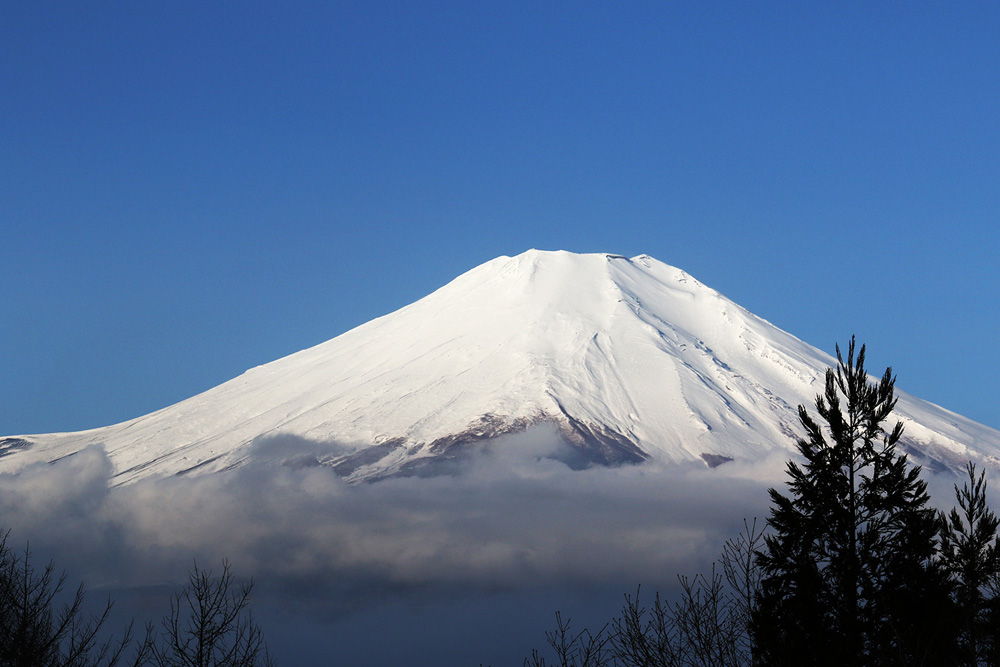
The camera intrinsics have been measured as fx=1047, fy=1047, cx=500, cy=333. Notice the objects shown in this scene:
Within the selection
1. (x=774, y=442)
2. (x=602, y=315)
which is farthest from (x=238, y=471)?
(x=774, y=442)

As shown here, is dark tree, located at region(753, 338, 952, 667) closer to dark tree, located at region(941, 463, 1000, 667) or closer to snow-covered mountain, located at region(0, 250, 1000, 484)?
dark tree, located at region(941, 463, 1000, 667)

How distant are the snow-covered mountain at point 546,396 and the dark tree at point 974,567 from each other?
138 metres

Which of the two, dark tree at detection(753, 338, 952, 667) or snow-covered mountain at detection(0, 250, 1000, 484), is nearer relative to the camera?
dark tree at detection(753, 338, 952, 667)

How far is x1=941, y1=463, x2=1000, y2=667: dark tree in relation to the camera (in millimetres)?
18641

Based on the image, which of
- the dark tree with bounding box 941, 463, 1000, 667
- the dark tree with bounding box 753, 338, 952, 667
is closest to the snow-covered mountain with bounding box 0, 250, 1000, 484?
the dark tree with bounding box 753, 338, 952, 667

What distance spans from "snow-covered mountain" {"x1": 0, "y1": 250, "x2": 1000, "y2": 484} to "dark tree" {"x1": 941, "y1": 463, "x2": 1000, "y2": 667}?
138 meters

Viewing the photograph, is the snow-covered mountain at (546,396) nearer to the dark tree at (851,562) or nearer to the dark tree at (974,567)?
the dark tree at (851,562)

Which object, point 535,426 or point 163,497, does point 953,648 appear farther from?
point 163,497

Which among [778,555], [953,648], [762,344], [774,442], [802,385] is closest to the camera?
[953,648]

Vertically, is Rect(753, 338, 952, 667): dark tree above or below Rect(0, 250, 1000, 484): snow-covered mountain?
below

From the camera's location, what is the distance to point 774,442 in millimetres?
160375

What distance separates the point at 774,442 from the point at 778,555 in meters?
143

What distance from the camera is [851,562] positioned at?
2186 cm

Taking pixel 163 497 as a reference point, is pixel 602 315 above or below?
above
